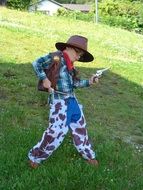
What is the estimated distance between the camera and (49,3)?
109188 millimetres

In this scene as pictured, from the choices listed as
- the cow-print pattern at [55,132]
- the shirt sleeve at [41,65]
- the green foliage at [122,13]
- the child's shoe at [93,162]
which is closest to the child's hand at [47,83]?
the shirt sleeve at [41,65]

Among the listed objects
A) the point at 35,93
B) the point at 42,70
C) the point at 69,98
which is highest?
the point at 42,70

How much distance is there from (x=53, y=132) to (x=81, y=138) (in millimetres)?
482

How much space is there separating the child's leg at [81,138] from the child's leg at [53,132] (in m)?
0.21

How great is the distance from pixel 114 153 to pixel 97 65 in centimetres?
1025

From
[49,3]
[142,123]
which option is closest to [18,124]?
[142,123]

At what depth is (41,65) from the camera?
6477 mm

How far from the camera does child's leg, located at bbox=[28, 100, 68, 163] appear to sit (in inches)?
262

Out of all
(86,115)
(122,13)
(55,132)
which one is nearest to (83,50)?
(55,132)

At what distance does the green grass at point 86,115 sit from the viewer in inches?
258

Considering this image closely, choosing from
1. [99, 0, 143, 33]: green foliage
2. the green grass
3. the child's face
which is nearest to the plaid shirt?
the child's face

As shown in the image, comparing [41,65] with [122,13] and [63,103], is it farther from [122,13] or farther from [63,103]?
[122,13]

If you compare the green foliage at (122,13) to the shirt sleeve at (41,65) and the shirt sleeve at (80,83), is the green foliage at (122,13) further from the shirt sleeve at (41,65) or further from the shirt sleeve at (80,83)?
the shirt sleeve at (41,65)

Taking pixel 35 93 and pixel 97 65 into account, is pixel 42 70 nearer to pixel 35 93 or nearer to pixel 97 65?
pixel 35 93
